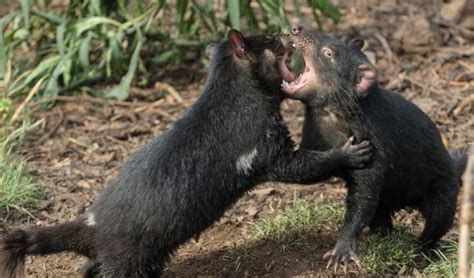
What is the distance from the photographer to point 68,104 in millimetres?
8180

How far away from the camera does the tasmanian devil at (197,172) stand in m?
4.94

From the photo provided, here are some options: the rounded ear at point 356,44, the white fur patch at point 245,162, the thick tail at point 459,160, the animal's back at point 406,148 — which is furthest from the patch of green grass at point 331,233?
the rounded ear at point 356,44

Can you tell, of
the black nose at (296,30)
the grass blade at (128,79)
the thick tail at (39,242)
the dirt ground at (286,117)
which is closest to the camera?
the thick tail at (39,242)

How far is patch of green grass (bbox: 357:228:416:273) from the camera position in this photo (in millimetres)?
5406

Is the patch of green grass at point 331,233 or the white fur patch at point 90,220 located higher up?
the white fur patch at point 90,220

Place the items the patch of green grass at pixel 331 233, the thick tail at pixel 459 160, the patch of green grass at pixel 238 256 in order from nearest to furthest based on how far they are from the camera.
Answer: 1. the patch of green grass at pixel 331 233
2. the patch of green grass at pixel 238 256
3. the thick tail at pixel 459 160

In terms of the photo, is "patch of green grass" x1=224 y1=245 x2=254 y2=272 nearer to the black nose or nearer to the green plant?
the black nose

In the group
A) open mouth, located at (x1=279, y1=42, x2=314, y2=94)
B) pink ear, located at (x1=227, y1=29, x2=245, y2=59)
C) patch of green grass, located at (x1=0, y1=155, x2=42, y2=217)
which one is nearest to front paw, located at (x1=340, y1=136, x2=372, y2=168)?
open mouth, located at (x1=279, y1=42, x2=314, y2=94)

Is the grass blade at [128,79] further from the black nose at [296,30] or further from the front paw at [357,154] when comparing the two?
the front paw at [357,154]

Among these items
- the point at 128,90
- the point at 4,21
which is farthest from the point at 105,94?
the point at 4,21

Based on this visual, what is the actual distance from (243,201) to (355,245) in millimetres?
1467

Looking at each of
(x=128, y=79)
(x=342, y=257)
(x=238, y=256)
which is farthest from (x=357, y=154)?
(x=128, y=79)

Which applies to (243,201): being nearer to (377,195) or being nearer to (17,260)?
(377,195)

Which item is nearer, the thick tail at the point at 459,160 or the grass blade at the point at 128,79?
the thick tail at the point at 459,160
